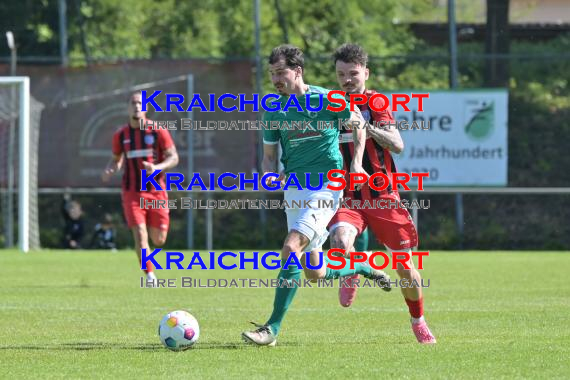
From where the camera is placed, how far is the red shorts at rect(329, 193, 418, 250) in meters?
8.07

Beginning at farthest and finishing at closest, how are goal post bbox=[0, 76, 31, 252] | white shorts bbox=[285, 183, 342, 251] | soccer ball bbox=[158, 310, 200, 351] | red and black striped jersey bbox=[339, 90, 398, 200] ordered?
goal post bbox=[0, 76, 31, 252] → red and black striped jersey bbox=[339, 90, 398, 200] → white shorts bbox=[285, 183, 342, 251] → soccer ball bbox=[158, 310, 200, 351]

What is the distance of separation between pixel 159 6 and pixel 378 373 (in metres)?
24.0

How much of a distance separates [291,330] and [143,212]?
4825mm

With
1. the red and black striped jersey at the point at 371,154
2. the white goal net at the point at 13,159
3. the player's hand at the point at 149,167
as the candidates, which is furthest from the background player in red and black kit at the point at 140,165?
the white goal net at the point at 13,159

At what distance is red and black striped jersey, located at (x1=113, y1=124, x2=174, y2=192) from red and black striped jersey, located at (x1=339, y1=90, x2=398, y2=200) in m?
5.02

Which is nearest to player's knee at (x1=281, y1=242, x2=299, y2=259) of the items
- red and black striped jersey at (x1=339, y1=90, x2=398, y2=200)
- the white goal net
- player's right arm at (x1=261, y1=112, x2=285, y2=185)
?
player's right arm at (x1=261, y1=112, x2=285, y2=185)

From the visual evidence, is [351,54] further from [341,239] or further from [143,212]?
[143,212]

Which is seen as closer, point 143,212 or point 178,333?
point 178,333

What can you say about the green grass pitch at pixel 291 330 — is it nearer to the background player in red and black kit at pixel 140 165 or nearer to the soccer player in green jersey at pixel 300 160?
the soccer player in green jersey at pixel 300 160

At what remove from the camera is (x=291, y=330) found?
8797 mm

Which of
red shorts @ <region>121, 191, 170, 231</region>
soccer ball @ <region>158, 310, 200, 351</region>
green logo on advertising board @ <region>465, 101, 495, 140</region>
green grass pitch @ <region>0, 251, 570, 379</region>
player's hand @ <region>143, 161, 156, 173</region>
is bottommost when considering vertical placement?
green grass pitch @ <region>0, 251, 570, 379</region>

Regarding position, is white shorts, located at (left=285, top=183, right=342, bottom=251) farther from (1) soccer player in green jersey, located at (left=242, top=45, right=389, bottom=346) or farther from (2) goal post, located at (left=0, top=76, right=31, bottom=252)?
(2) goal post, located at (left=0, top=76, right=31, bottom=252)

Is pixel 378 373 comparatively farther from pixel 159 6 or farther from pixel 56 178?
pixel 159 6

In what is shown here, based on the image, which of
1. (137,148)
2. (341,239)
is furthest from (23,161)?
(341,239)
